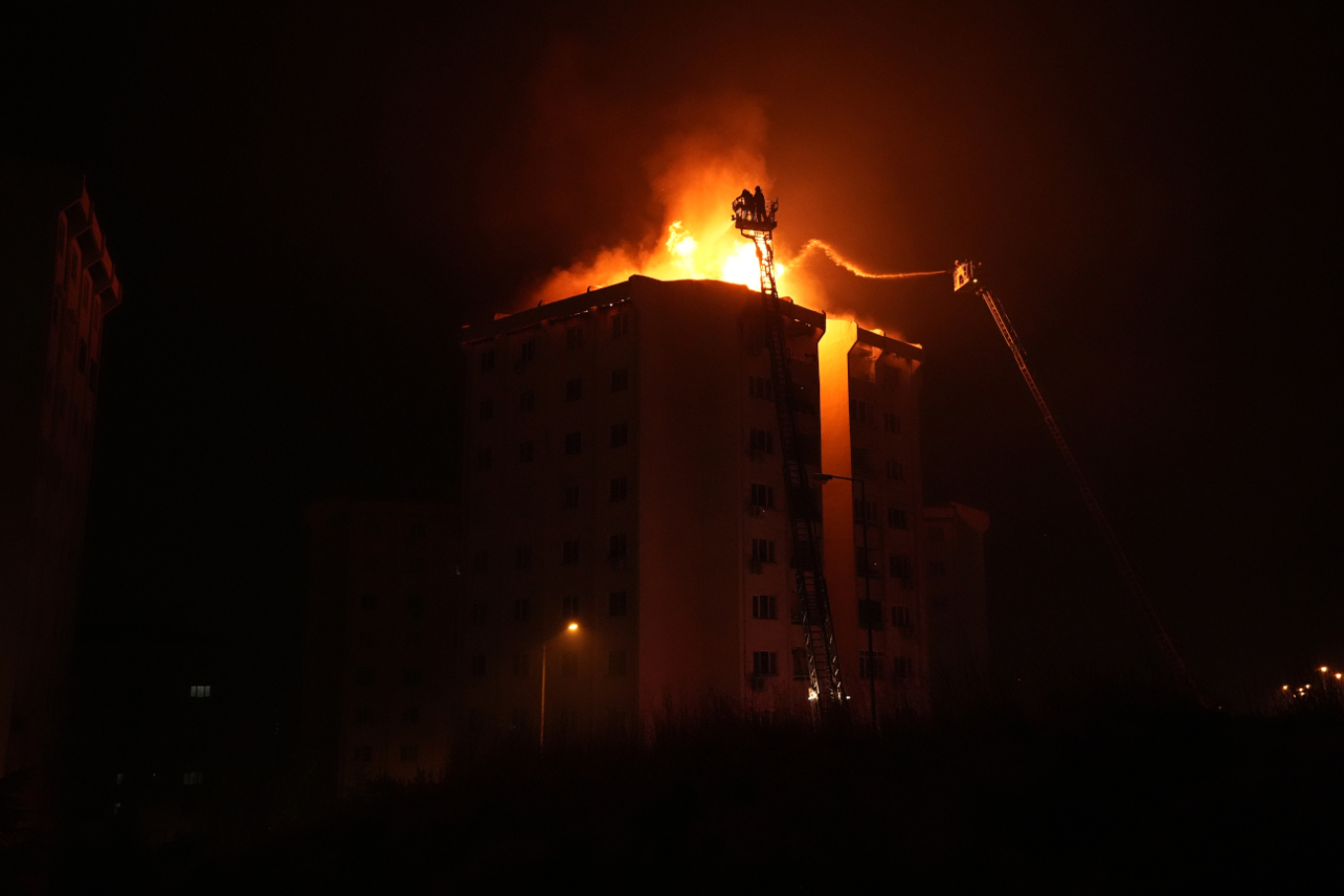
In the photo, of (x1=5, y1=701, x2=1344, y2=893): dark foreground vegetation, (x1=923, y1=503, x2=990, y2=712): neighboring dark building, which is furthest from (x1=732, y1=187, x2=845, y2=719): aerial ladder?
(x1=5, y1=701, x2=1344, y2=893): dark foreground vegetation

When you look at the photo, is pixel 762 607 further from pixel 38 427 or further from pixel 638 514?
pixel 38 427

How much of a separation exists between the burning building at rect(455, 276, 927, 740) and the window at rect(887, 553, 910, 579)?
422cm

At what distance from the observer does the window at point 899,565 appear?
252 ft

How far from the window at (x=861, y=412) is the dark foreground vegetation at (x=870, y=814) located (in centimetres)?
5887

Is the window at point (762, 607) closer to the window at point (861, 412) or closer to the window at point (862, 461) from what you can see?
the window at point (862, 461)

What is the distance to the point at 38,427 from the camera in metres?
45.5

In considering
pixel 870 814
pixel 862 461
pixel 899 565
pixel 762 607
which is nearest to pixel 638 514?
pixel 762 607

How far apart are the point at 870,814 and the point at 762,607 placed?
50.6 meters

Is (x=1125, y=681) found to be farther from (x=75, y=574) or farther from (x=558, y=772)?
(x=75, y=574)

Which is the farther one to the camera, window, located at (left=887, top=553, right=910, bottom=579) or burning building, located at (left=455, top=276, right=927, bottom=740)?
window, located at (left=887, top=553, right=910, bottom=579)

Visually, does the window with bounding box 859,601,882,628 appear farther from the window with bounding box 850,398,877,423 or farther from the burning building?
the window with bounding box 850,398,877,423

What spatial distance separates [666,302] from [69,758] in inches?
1656

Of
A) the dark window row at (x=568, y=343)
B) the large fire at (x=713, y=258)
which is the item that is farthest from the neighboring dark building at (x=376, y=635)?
the large fire at (x=713, y=258)

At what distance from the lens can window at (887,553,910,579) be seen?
252 ft
